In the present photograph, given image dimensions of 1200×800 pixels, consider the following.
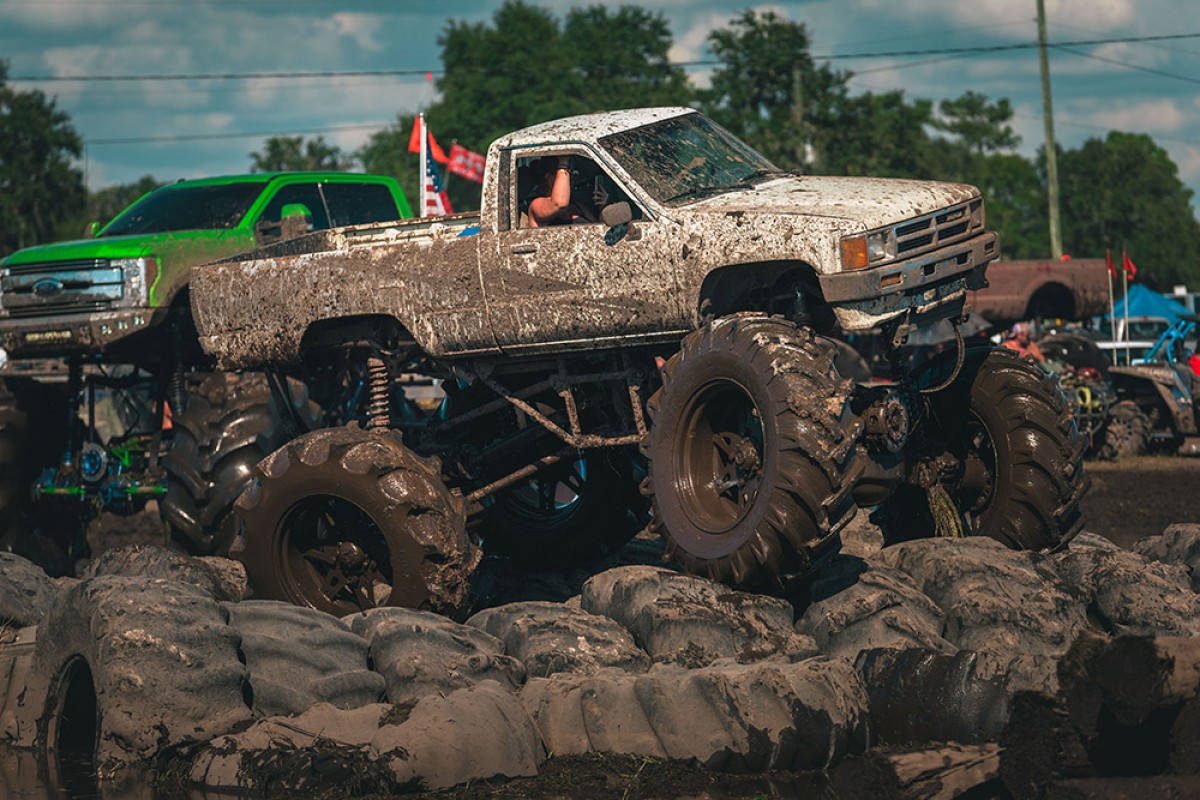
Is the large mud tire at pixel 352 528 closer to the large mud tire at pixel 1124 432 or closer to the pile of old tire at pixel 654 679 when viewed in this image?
the pile of old tire at pixel 654 679

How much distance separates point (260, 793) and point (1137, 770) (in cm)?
338

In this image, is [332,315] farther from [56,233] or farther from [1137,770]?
[56,233]

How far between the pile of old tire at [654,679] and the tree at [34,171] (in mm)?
55022

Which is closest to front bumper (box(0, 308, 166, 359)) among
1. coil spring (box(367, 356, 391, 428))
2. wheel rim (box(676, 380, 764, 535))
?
coil spring (box(367, 356, 391, 428))

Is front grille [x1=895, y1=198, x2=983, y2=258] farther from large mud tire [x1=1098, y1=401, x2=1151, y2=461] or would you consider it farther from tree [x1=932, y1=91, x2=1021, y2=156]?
tree [x1=932, y1=91, x2=1021, y2=156]

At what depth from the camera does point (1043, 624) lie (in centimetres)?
800

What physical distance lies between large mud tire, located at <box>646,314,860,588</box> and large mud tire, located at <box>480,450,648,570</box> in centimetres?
205

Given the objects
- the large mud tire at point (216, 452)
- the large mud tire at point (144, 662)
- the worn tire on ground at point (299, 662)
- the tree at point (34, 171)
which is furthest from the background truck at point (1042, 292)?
the tree at point (34, 171)

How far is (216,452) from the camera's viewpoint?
40.3 ft

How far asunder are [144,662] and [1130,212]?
239 ft

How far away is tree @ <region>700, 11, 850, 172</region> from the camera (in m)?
47.5


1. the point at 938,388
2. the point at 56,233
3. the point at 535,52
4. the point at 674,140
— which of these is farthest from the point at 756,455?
the point at 535,52

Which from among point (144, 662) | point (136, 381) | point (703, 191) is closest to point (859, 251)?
point (703, 191)

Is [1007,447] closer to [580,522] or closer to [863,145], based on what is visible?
[580,522]
